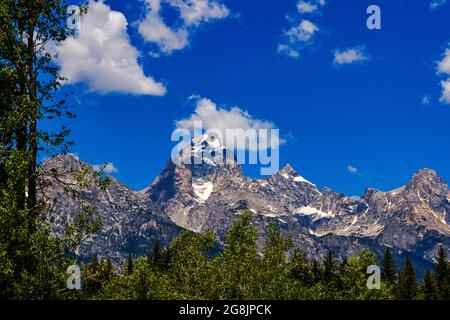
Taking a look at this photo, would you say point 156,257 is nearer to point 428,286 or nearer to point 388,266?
point 428,286

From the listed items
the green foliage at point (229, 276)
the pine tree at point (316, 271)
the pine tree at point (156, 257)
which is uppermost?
the pine tree at point (156, 257)

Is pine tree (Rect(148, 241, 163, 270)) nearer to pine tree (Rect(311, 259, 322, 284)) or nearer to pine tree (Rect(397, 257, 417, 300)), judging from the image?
pine tree (Rect(311, 259, 322, 284))

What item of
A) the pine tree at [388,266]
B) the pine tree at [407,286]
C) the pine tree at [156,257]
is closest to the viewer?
the pine tree at [156,257]

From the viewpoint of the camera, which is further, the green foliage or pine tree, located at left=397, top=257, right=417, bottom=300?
pine tree, located at left=397, top=257, right=417, bottom=300

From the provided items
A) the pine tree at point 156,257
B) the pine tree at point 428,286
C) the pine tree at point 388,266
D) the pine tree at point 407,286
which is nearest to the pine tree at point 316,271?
the pine tree at point 407,286

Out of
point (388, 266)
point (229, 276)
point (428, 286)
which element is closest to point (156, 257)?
point (428, 286)

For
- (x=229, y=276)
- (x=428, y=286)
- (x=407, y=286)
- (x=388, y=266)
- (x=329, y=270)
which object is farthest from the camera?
(x=388, y=266)

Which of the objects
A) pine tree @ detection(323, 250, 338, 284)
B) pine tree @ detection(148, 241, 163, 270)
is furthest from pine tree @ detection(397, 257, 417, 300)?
pine tree @ detection(148, 241, 163, 270)

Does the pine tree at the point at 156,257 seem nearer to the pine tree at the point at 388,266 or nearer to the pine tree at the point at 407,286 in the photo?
the pine tree at the point at 407,286

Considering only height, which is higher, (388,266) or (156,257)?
(156,257)

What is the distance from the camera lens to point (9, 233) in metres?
27.5
